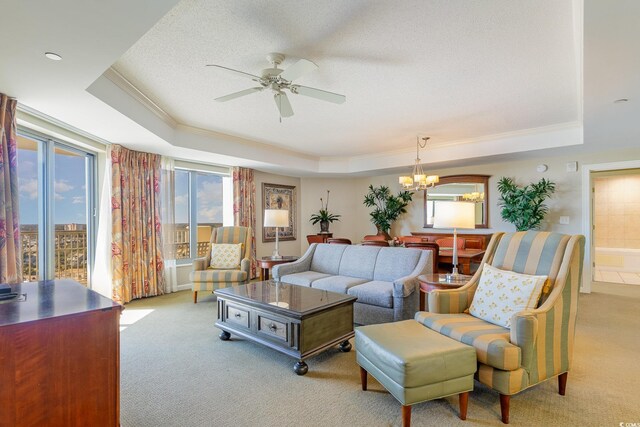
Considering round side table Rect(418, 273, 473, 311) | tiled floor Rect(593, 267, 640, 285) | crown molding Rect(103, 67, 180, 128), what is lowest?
tiled floor Rect(593, 267, 640, 285)

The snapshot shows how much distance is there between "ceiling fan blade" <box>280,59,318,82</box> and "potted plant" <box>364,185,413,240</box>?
4.89 meters

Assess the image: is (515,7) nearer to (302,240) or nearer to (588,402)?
(588,402)

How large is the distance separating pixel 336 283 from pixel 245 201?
3.35 metres

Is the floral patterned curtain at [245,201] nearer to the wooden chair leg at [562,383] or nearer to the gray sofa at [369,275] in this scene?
the gray sofa at [369,275]

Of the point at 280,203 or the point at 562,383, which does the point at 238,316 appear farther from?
the point at 280,203

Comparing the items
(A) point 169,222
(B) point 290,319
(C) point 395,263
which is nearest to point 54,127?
(A) point 169,222

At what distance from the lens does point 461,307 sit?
2520mm

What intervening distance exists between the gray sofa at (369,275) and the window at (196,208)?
2.47m

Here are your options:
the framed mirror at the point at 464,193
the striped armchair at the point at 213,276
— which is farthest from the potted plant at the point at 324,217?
the striped armchair at the point at 213,276

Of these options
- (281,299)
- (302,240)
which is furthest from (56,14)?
(302,240)

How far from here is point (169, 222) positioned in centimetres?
537

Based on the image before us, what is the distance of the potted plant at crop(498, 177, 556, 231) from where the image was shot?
17.4 feet

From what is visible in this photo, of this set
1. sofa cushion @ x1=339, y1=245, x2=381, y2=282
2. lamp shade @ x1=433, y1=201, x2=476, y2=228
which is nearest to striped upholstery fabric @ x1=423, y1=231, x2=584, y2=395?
lamp shade @ x1=433, y1=201, x2=476, y2=228

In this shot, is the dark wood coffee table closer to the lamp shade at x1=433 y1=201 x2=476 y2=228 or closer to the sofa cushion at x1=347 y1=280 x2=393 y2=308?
the sofa cushion at x1=347 y1=280 x2=393 y2=308
